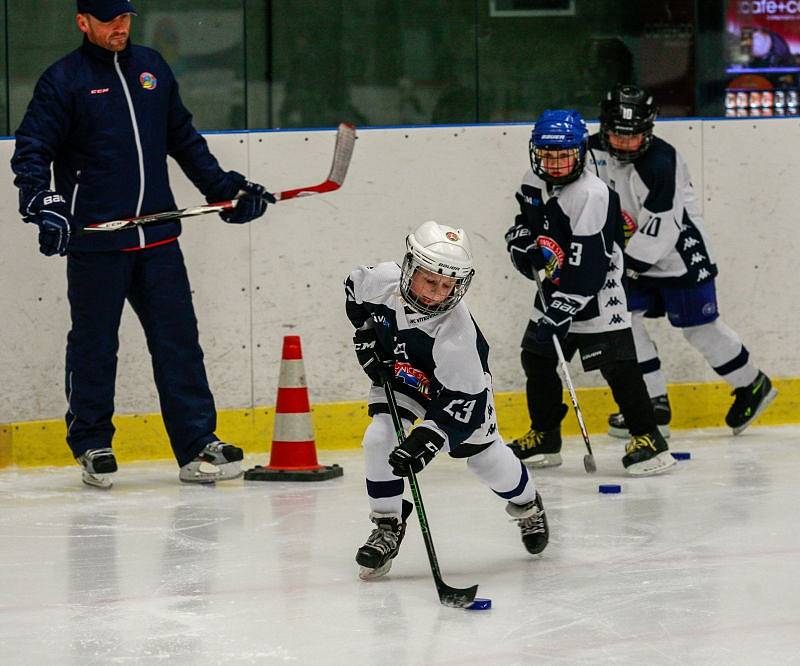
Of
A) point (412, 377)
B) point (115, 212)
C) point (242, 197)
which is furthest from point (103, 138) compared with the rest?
point (412, 377)

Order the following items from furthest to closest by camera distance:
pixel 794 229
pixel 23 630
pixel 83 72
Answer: pixel 794 229
pixel 83 72
pixel 23 630

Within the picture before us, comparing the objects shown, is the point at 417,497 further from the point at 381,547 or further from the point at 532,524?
the point at 532,524

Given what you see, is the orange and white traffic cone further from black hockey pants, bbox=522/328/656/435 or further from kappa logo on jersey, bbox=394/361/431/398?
kappa logo on jersey, bbox=394/361/431/398

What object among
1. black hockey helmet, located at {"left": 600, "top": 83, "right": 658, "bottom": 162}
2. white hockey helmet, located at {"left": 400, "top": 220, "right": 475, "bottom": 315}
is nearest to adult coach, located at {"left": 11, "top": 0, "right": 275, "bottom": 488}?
black hockey helmet, located at {"left": 600, "top": 83, "right": 658, "bottom": 162}

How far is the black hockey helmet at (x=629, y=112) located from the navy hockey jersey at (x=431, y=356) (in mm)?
1838

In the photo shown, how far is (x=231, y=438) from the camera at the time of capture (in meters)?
5.70

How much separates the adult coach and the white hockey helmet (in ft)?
5.22

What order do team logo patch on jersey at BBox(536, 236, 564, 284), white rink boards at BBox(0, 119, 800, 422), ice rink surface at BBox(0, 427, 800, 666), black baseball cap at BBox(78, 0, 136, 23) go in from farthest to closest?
white rink boards at BBox(0, 119, 800, 422) < team logo patch on jersey at BBox(536, 236, 564, 284) < black baseball cap at BBox(78, 0, 136, 23) < ice rink surface at BBox(0, 427, 800, 666)

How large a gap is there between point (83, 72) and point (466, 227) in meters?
1.65

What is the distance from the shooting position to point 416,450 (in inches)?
138

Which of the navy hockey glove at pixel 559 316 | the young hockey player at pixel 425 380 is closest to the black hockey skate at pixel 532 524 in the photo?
the young hockey player at pixel 425 380

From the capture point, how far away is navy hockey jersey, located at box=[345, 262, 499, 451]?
359 centimetres

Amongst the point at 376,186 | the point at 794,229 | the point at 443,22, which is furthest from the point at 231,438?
the point at 794,229

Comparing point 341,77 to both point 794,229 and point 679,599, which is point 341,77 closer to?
point 794,229
